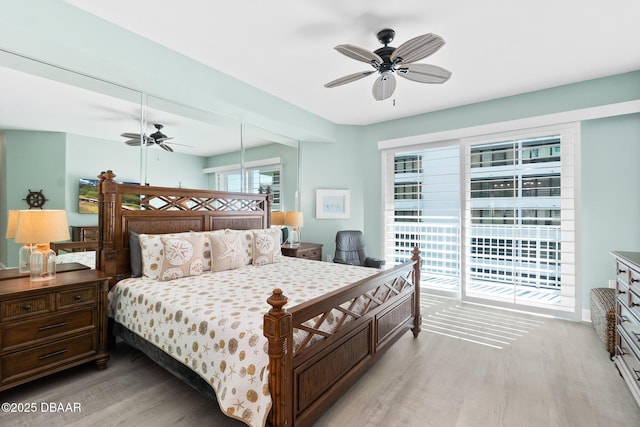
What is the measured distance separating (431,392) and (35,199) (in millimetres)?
3453

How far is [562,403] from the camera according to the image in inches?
78.7

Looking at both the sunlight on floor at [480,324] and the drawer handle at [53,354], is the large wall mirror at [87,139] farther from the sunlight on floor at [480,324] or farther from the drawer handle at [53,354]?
the sunlight on floor at [480,324]

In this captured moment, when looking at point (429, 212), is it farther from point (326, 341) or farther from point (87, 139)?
point (87, 139)

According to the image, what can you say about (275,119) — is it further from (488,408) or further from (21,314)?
(488,408)

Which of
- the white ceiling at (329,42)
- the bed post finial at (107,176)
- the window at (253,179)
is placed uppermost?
the white ceiling at (329,42)

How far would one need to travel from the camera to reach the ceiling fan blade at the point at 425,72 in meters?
2.45

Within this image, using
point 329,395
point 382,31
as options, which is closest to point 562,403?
point 329,395

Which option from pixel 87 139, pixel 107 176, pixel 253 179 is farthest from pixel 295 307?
pixel 253 179

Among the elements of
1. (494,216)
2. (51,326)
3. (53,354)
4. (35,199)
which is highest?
(35,199)

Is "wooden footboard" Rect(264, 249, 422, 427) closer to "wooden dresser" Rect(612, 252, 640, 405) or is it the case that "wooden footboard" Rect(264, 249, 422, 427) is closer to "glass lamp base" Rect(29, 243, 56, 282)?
"wooden dresser" Rect(612, 252, 640, 405)

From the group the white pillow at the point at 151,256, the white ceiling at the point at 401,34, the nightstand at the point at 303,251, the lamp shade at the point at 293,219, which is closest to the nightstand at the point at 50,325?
the white pillow at the point at 151,256

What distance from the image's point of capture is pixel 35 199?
7.89ft

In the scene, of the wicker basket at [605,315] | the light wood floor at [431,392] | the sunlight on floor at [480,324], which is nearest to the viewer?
the light wood floor at [431,392]

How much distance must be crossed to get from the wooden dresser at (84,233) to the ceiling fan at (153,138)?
89 centimetres
